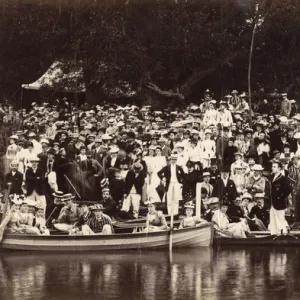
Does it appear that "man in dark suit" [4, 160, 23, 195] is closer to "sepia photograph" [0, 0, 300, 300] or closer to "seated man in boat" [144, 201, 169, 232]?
"sepia photograph" [0, 0, 300, 300]

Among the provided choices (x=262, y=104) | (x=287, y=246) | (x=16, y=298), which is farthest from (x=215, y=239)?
(x=16, y=298)

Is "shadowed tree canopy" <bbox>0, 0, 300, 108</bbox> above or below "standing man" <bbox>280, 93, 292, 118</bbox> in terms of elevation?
above

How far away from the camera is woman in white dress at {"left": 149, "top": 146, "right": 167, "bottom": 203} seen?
415 inches

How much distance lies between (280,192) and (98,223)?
261 centimetres

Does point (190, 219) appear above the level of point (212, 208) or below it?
below

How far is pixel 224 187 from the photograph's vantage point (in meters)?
10.7

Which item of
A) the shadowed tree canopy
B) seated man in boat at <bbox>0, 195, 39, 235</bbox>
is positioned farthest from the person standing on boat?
seated man in boat at <bbox>0, 195, 39, 235</bbox>

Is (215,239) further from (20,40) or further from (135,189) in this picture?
(20,40)

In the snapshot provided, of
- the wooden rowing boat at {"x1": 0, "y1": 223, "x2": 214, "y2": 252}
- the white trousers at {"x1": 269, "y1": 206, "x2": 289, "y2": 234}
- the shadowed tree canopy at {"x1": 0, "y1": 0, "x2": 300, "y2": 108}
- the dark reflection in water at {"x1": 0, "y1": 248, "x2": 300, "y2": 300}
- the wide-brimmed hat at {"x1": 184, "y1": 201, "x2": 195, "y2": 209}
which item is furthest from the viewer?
the white trousers at {"x1": 269, "y1": 206, "x2": 289, "y2": 234}

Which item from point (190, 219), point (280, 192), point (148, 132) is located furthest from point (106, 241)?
point (280, 192)

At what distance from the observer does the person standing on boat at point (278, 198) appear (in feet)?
35.2

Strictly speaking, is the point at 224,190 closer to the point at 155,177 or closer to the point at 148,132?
the point at 155,177

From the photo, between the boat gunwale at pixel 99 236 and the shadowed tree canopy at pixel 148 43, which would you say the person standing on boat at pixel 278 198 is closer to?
the boat gunwale at pixel 99 236

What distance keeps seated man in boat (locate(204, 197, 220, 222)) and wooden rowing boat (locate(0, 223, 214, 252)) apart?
0.64ft
